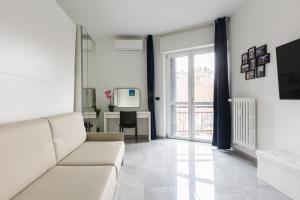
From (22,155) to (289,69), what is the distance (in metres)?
2.71

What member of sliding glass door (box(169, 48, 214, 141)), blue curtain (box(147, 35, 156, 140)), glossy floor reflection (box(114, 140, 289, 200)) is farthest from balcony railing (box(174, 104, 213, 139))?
glossy floor reflection (box(114, 140, 289, 200))

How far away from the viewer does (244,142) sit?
3.36 meters

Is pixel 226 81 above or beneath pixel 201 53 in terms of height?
beneath

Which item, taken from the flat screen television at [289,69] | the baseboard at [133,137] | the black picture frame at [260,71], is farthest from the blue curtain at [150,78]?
the flat screen television at [289,69]

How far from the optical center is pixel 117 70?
5.40 meters

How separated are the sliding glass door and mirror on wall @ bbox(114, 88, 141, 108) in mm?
935

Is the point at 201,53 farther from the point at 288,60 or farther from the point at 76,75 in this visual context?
the point at 76,75

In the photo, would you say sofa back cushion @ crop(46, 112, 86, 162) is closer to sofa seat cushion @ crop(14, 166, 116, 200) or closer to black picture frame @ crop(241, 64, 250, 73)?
sofa seat cushion @ crop(14, 166, 116, 200)

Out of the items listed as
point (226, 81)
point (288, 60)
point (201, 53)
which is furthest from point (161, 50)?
point (288, 60)

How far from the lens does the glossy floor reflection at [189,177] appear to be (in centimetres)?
215

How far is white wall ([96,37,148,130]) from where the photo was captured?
5.36 meters

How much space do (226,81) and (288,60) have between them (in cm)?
165

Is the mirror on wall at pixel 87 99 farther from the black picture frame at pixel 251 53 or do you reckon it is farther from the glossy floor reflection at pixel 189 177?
the black picture frame at pixel 251 53

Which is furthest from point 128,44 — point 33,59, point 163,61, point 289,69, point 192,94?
point 289,69
